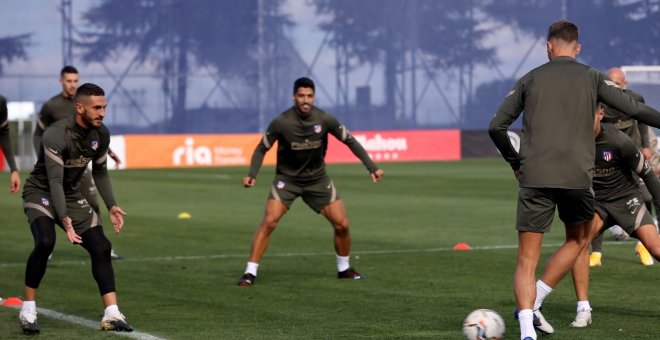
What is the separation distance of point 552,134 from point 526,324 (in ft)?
4.09

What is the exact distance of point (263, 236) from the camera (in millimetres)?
14016

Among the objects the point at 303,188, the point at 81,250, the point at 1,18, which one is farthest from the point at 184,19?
the point at 303,188

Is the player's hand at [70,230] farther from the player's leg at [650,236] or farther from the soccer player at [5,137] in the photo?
the player's leg at [650,236]

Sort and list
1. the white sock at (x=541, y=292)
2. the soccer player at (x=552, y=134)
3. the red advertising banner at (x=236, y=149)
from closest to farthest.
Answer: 1. the soccer player at (x=552, y=134)
2. the white sock at (x=541, y=292)
3. the red advertising banner at (x=236, y=149)

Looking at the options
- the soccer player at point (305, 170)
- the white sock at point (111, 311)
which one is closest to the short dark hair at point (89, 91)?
the white sock at point (111, 311)

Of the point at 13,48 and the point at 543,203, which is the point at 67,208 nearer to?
the point at 543,203

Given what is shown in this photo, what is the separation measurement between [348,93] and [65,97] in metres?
44.6

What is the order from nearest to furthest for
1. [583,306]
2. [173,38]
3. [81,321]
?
[583,306] < [81,321] < [173,38]

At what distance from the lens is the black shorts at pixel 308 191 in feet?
46.5

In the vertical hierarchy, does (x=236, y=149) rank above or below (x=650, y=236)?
below

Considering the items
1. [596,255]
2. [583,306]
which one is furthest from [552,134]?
[596,255]

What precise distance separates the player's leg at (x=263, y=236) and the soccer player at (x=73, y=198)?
10.6ft

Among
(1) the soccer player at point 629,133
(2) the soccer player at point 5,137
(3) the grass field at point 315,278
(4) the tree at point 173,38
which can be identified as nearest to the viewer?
(3) the grass field at point 315,278

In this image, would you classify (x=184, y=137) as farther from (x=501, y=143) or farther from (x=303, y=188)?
(x=501, y=143)
